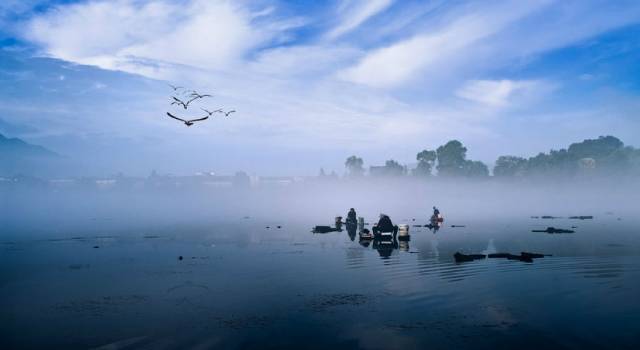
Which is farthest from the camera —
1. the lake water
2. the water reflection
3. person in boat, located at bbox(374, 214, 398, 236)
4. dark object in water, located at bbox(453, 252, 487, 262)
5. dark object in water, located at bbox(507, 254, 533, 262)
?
person in boat, located at bbox(374, 214, 398, 236)

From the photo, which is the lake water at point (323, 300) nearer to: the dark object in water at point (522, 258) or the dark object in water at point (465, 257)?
the dark object in water at point (522, 258)

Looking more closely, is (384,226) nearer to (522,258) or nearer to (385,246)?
(385,246)

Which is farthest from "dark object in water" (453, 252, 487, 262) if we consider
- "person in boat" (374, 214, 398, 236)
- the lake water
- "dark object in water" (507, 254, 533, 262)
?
"person in boat" (374, 214, 398, 236)

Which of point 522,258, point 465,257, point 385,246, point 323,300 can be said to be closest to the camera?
point 323,300

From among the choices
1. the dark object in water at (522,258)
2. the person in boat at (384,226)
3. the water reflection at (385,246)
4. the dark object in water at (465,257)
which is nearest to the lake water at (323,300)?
the dark object in water at (522,258)

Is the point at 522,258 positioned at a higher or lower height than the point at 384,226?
lower

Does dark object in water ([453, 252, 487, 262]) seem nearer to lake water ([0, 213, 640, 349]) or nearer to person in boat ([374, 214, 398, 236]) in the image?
lake water ([0, 213, 640, 349])

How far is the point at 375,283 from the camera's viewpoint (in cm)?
3198

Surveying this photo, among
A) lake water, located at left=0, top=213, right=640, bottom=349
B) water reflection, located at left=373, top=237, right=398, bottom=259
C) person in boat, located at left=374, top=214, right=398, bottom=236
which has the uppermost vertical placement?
person in boat, located at left=374, top=214, right=398, bottom=236

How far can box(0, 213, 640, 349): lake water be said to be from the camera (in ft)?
65.3

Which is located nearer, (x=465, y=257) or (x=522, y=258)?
(x=522, y=258)

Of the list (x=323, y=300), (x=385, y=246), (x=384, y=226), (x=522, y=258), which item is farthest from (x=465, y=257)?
(x=384, y=226)

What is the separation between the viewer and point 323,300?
2703cm

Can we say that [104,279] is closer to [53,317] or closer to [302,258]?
[53,317]
